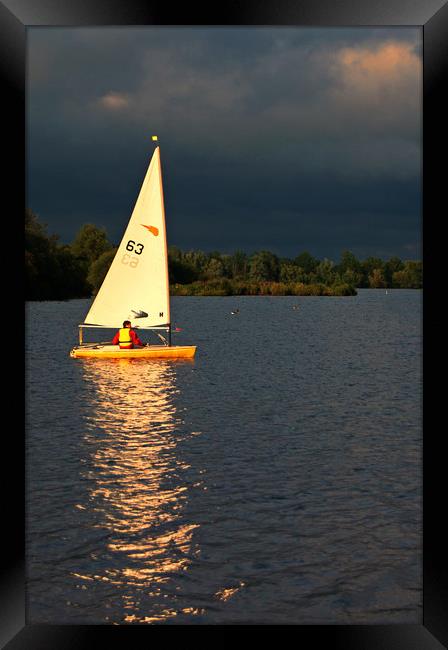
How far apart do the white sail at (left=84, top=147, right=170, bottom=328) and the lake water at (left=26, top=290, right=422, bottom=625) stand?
4526 mm

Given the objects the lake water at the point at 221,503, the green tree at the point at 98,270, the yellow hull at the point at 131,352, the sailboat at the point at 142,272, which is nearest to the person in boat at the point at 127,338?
the yellow hull at the point at 131,352

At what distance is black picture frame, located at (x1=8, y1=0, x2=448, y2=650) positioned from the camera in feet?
16.8

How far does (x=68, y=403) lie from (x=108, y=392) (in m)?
2.31

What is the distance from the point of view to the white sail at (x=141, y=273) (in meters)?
36.9

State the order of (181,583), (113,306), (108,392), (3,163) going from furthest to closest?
(113,306) < (108,392) < (181,583) < (3,163)

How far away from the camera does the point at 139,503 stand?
13406mm

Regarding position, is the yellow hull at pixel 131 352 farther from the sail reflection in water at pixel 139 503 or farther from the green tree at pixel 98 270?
the green tree at pixel 98 270

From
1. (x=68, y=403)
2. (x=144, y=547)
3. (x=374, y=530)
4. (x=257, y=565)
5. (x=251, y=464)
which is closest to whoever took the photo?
(x=257, y=565)

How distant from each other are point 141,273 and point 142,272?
0.07m

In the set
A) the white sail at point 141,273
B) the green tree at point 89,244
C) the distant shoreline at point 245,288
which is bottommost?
the white sail at point 141,273

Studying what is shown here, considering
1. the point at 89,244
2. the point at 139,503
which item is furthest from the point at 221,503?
the point at 89,244

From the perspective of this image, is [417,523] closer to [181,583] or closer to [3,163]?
[181,583]

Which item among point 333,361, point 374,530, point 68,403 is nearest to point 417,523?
point 374,530

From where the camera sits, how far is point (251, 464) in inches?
679
